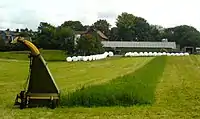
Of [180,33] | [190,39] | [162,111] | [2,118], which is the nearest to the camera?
[2,118]

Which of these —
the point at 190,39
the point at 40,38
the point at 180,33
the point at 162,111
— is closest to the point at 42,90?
the point at 162,111

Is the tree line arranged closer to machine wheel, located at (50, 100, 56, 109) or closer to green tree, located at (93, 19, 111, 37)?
green tree, located at (93, 19, 111, 37)

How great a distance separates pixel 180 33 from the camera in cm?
13412

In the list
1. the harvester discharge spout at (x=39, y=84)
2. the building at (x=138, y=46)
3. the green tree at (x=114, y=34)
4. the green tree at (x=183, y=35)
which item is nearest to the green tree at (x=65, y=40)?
the building at (x=138, y=46)

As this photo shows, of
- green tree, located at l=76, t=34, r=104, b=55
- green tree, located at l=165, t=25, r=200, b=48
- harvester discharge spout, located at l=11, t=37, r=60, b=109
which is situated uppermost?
green tree, located at l=165, t=25, r=200, b=48

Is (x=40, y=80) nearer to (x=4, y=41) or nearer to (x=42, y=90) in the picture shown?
(x=42, y=90)

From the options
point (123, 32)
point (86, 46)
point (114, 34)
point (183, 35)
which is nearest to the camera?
point (86, 46)

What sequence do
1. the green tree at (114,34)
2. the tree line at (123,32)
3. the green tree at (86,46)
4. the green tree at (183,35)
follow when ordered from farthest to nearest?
the green tree at (114,34), the green tree at (183,35), the tree line at (123,32), the green tree at (86,46)

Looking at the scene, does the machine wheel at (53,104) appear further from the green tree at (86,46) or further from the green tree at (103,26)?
the green tree at (103,26)

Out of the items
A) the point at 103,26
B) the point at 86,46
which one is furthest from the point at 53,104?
the point at 103,26

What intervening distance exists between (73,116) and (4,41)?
86017mm

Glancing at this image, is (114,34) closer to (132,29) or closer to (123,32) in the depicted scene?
(123,32)

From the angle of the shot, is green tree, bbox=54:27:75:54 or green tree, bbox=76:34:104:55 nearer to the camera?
green tree, bbox=76:34:104:55

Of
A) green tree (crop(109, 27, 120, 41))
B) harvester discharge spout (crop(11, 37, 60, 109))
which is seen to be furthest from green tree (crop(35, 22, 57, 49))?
harvester discharge spout (crop(11, 37, 60, 109))
